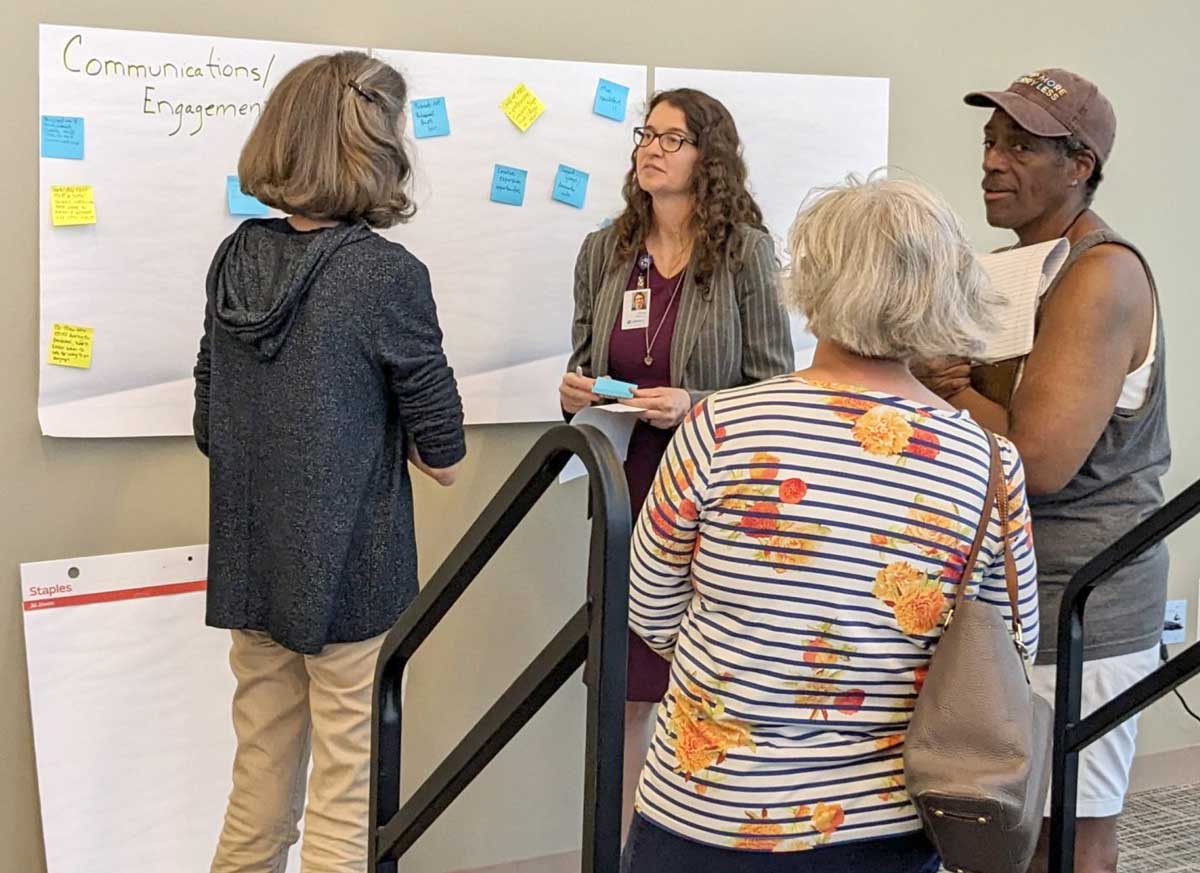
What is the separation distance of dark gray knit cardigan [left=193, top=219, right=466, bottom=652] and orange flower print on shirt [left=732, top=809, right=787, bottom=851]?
30.3 inches

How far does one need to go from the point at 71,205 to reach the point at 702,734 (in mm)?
1622

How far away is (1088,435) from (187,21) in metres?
1.78

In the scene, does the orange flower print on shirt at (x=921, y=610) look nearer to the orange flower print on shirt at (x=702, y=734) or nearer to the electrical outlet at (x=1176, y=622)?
the orange flower print on shirt at (x=702, y=734)

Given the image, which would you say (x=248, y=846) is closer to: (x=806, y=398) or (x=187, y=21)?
(x=806, y=398)

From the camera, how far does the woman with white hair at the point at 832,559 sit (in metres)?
1.34

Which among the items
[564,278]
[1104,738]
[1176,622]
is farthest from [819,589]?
[1176,622]

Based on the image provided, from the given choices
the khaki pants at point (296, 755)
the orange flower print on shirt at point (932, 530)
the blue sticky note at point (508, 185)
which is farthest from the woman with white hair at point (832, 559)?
the blue sticky note at point (508, 185)

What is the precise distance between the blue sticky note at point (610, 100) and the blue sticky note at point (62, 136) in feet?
3.44

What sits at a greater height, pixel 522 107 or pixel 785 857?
pixel 522 107

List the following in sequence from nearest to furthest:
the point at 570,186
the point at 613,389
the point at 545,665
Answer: the point at 545,665 → the point at 613,389 → the point at 570,186

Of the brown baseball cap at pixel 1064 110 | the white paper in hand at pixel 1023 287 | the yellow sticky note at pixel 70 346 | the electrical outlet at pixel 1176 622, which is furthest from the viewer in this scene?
the electrical outlet at pixel 1176 622

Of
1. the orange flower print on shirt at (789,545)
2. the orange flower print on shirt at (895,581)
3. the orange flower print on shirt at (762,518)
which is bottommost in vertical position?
the orange flower print on shirt at (895,581)

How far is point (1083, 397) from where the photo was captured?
175 centimetres

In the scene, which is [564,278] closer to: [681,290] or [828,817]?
[681,290]
